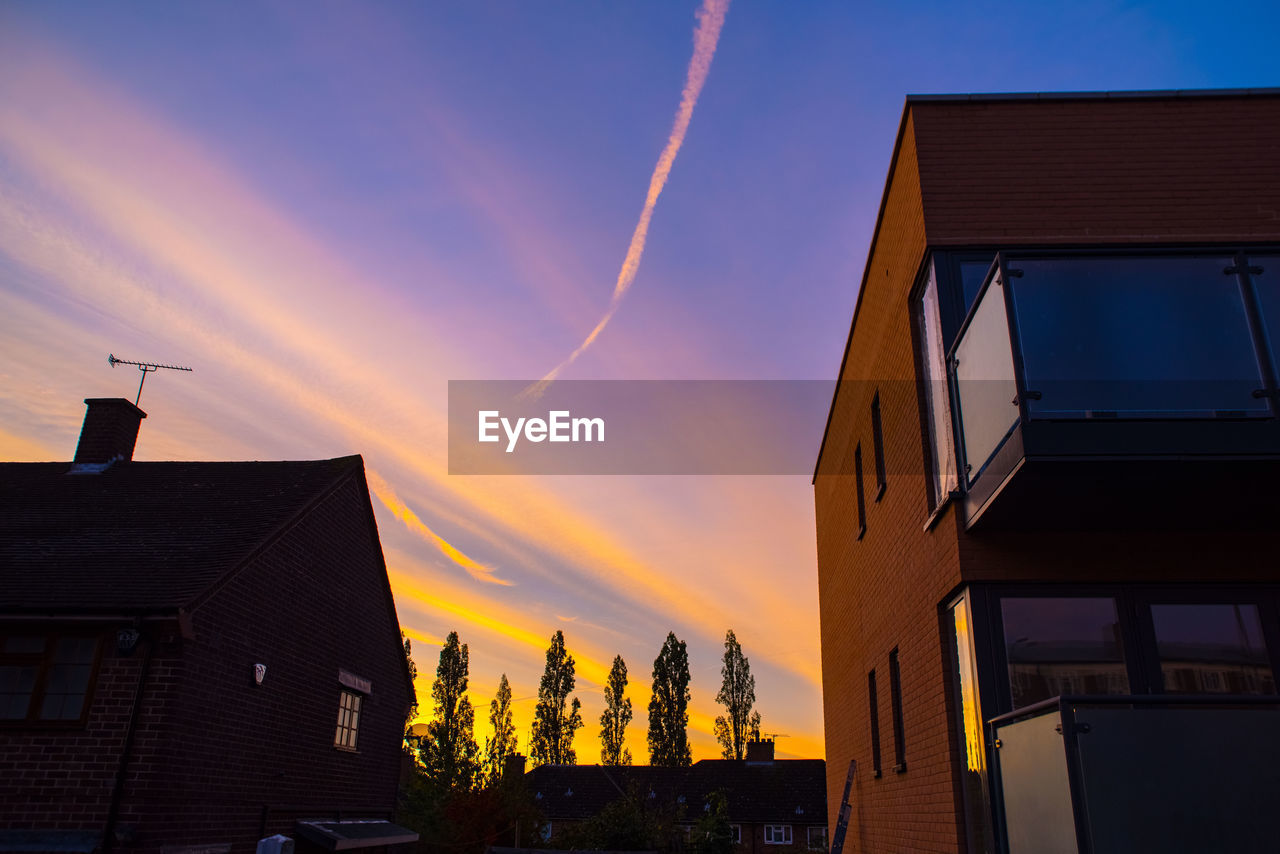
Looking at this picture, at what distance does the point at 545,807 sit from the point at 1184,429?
165ft

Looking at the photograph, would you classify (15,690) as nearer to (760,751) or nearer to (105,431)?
(105,431)

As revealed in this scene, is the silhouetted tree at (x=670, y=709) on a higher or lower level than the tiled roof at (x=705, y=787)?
higher

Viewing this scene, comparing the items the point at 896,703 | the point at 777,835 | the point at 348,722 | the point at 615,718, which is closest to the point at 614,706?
the point at 615,718

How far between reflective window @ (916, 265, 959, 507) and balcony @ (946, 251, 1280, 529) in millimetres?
1038

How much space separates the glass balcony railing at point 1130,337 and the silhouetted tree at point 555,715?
172 ft

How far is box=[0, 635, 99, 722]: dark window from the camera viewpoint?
1123 cm

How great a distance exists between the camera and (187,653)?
11547 millimetres

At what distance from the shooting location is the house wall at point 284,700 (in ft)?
37.9

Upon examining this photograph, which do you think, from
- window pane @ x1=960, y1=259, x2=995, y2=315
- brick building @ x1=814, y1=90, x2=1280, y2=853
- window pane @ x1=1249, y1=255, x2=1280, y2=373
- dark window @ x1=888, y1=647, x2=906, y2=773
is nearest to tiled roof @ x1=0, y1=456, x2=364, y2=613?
dark window @ x1=888, y1=647, x2=906, y2=773

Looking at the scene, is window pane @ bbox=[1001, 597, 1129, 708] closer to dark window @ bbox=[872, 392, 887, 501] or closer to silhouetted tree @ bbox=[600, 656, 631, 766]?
dark window @ bbox=[872, 392, 887, 501]

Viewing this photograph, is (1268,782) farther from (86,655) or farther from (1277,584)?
(86,655)

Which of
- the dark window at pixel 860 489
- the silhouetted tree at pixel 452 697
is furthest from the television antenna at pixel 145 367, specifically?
the silhouetted tree at pixel 452 697

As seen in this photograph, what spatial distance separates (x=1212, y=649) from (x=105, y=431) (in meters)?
19.6

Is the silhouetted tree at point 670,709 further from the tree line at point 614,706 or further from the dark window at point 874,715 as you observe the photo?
the dark window at point 874,715
